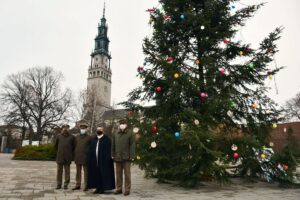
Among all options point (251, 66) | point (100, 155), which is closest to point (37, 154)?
point (100, 155)

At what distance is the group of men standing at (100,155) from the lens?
6840 mm

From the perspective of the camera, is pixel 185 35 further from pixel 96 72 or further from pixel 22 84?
pixel 96 72

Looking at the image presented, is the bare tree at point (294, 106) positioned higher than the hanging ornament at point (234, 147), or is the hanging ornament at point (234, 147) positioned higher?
the bare tree at point (294, 106)

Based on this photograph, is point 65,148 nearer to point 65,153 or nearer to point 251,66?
point 65,153

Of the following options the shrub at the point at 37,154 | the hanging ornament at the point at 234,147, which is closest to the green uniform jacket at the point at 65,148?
the hanging ornament at the point at 234,147

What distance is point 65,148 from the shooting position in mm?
7523

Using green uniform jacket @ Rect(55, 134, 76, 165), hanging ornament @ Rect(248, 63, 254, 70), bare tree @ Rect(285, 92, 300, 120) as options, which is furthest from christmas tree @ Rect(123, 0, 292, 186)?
bare tree @ Rect(285, 92, 300, 120)

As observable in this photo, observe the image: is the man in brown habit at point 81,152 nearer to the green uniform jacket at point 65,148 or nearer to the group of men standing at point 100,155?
the group of men standing at point 100,155

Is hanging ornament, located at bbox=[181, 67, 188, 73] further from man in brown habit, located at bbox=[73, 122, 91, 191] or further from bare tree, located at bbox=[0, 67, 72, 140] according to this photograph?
bare tree, located at bbox=[0, 67, 72, 140]

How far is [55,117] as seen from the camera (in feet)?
121

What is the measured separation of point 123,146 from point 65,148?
1.85 meters

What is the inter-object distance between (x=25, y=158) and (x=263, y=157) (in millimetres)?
19570

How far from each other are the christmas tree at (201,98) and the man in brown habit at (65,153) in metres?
1.97

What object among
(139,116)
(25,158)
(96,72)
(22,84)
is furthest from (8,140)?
(139,116)
